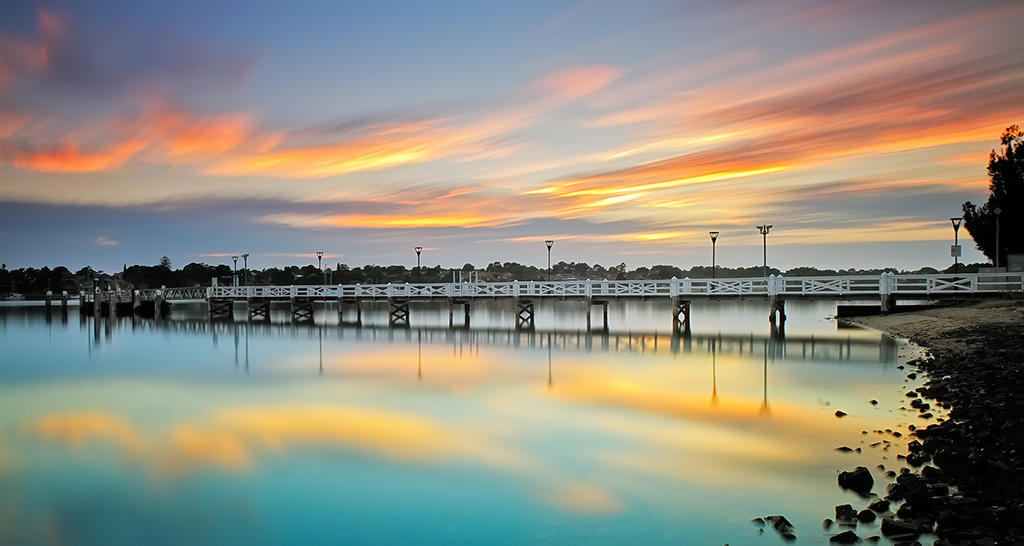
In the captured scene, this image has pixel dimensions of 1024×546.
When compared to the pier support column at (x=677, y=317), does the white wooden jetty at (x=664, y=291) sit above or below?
above

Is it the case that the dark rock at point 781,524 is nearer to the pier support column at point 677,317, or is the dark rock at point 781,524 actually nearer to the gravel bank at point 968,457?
the gravel bank at point 968,457

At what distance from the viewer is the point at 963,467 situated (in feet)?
25.0

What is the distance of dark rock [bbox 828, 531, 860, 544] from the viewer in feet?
20.6

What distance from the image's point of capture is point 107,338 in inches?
1340

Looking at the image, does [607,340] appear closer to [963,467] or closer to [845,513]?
[963,467]

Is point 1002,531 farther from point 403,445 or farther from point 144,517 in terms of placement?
point 144,517

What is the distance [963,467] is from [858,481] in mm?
1121

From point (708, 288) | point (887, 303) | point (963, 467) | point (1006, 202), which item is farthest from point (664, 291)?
point (963, 467)

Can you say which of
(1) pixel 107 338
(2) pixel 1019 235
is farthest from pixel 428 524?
(2) pixel 1019 235

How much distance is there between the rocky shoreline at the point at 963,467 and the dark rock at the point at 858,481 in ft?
0.04

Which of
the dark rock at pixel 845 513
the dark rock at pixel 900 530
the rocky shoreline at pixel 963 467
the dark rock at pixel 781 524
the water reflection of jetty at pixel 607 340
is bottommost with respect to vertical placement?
the water reflection of jetty at pixel 607 340

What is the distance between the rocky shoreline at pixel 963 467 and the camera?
620 centimetres

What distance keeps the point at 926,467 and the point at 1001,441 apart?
1.03 m

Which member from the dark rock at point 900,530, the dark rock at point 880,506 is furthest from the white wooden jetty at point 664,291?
the dark rock at point 900,530
